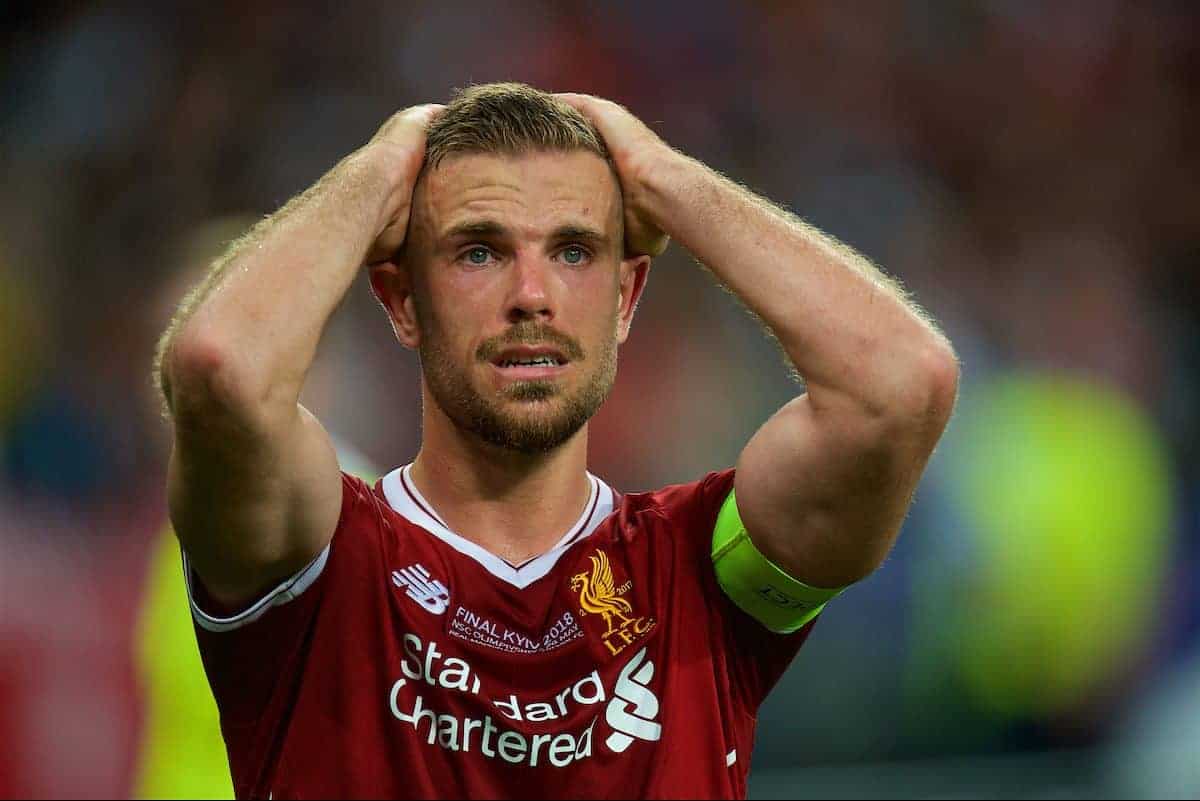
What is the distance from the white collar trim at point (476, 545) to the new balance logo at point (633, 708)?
0.85 feet

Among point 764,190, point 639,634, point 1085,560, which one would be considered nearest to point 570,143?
point 639,634

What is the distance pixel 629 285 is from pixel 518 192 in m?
0.34

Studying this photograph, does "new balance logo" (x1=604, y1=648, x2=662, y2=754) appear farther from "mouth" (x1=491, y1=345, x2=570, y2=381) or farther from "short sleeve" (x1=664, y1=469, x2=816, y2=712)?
"mouth" (x1=491, y1=345, x2=570, y2=381)

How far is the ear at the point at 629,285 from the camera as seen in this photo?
287 cm

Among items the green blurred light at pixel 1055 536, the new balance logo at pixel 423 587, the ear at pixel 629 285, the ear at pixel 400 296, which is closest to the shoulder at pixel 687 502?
the ear at pixel 629 285

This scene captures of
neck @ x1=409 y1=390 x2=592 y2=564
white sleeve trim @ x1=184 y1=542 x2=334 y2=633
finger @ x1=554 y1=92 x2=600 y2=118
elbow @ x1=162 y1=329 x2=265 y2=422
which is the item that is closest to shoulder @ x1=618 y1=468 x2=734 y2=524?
neck @ x1=409 y1=390 x2=592 y2=564

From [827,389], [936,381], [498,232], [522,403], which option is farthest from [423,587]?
[936,381]

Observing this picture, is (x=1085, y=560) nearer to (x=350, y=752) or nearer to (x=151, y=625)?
(x=151, y=625)

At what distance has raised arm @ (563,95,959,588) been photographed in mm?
2451

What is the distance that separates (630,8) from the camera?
5691 millimetres

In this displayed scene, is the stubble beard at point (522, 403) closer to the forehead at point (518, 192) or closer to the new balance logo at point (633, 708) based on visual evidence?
the forehead at point (518, 192)

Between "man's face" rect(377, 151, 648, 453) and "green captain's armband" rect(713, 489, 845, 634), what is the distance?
1.12 ft

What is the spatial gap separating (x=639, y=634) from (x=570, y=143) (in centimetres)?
92

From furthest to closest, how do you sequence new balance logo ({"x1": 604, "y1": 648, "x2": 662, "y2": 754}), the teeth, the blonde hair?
the blonde hair
the teeth
new balance logo ({"x1": 604, "y1": 648, "x2": 662, "y2": 754})
